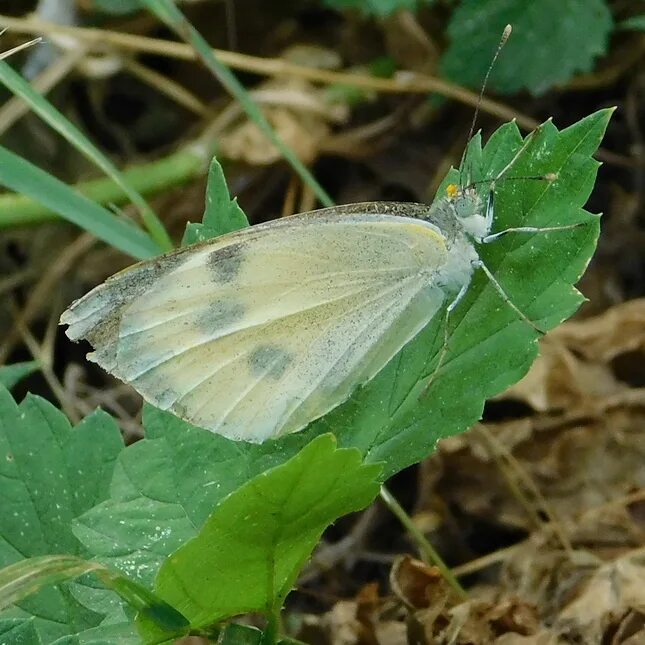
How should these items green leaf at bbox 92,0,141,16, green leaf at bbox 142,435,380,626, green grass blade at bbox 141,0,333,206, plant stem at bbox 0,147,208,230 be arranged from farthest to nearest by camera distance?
green leaf at bbox 92,0,141,16, plant stem at bbox 0,147,208,230, green grass blade at bbox 141,0,333,206, green leaf at bbox 142,435,380,626

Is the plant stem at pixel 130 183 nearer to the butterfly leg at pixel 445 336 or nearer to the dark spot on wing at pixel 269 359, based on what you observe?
the dark spot on wing at pixel 269 359

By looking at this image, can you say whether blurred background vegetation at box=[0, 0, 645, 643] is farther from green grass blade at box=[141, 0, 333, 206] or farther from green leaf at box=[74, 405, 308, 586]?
green leaf at box=[74, 405, 308, 586]

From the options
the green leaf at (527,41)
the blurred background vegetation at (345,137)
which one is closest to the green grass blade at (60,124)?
the blurred background vegetation at (345,137)

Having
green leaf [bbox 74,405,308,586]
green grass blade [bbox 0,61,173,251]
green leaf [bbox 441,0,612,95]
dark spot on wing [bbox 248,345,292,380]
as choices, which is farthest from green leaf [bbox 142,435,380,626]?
green leaf [bbox 441,0,612,95]

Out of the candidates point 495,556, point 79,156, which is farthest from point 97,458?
point 79,156

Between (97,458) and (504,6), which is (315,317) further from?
(504,6)

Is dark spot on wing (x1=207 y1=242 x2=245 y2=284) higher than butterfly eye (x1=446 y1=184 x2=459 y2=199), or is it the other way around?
butterfly eye (x1=446 y1=184 x2=459 y2=199)
